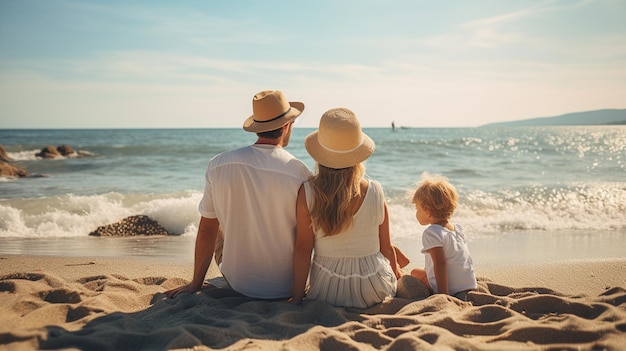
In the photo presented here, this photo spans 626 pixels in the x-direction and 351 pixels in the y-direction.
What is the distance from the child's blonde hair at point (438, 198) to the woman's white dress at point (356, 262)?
42 centimetres

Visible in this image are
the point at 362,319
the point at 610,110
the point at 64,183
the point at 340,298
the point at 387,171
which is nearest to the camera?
the point at 362,319

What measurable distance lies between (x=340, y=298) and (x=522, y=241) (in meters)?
4.50

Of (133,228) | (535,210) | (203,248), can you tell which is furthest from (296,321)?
(535,210)

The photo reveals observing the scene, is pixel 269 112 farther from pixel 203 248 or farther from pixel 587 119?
pixel 587 119

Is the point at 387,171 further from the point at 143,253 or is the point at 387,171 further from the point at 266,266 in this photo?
the point at 266,266

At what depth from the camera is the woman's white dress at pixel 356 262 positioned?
3.48m

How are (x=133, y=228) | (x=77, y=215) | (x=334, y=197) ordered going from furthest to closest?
(x=77, y=215), (x=133, y=228), (x=334, y=197)

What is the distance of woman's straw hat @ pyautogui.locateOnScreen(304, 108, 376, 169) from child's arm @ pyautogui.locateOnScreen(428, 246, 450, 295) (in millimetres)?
941

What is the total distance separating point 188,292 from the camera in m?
3.83

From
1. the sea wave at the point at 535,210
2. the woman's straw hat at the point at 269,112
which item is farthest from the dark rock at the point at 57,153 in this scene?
the woman's straw hat at the point at 269,112

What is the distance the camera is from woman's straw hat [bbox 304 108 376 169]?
334 cm

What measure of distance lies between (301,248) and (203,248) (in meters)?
0.81

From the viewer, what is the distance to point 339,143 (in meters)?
3.34

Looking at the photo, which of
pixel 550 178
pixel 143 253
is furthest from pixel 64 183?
pixel 550 178
